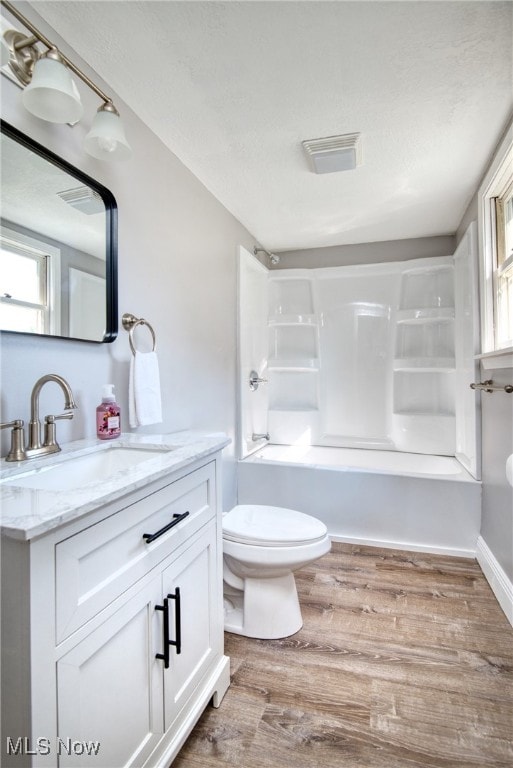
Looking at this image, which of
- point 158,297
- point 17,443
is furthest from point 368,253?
point 17,443

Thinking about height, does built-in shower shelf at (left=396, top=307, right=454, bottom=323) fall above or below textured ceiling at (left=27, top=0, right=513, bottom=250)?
below

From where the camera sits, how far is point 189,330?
6.72 ft

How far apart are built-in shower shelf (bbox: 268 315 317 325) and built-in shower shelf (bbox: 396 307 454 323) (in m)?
0.71

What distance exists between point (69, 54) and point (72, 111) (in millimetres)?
404

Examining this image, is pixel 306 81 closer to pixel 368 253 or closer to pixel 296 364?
pixel 368 253

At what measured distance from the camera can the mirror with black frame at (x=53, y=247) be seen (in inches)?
41.6

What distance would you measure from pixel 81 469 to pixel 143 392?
1.36 feet

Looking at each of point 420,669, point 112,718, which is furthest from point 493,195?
point 112,718

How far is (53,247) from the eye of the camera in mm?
1202

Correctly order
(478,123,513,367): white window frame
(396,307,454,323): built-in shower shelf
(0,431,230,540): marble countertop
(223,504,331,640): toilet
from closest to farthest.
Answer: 1. (0,431,230,540): marble countertop
2. (223,504,331,640): toilet
3. (478,123,513,367): white window frame
4. (396,307,454,323): built-in shower shelf

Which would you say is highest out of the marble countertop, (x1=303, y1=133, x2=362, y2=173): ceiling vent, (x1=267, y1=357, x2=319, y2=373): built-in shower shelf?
(x1=303, y1=133, x2=362, y2=173): ceiling vent

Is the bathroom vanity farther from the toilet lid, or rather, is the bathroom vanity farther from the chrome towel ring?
the chrome towel ring

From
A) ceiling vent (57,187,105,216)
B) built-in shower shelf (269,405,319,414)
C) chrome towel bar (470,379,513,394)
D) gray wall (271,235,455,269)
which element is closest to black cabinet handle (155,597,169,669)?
ceiling vent (57,187,105,216)

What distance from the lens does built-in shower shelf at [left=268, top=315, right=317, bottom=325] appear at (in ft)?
11.2
